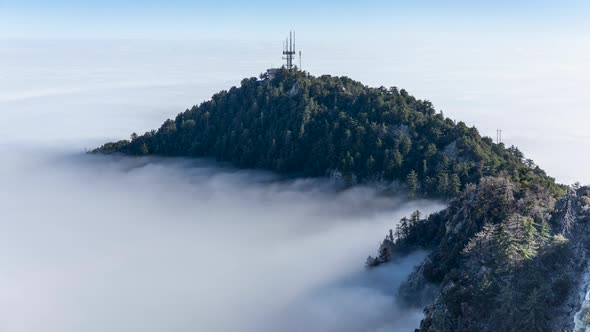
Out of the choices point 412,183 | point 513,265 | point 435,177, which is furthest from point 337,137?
point 513,265

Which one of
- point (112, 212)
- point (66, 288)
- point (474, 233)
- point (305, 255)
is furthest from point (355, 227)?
point (112, 212)

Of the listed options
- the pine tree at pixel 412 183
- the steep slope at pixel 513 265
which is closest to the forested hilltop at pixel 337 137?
the pine tree at pixel 412 183

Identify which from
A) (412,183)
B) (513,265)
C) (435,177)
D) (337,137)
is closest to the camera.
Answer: (513,265)

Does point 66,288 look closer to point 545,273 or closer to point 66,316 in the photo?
point 66,316

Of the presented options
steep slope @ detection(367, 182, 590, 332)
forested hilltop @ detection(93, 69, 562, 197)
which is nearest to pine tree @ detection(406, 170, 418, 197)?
forested hilltop @ detection(93, 69, 562, 197)

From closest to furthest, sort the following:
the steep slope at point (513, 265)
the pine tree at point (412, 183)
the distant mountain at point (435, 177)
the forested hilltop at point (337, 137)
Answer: the steep slope at point (513, 265), the distant mountain at point (435, 177), the pine tree at point (412, 183), the forested hilltop at point (337, 137)

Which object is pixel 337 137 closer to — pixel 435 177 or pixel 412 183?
pixel 412 183

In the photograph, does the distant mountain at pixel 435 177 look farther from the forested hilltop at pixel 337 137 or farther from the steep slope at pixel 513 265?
the forested hilltop at pixel 337 137

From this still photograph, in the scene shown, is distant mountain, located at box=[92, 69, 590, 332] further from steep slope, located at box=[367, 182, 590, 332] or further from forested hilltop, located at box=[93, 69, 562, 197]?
forested hilltop, located at box=[93, 69, 562, 197]
